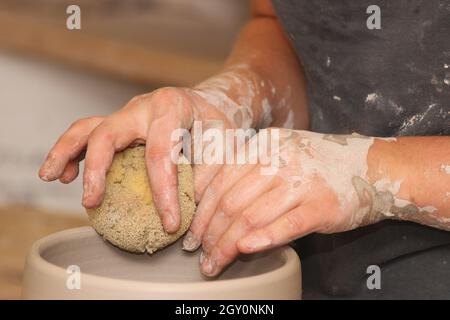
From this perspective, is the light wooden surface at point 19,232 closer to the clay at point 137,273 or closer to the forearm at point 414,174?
the clay at point 137,273

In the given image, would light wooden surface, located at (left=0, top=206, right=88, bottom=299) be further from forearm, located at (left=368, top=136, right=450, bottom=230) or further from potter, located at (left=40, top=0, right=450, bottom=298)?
forearm, located at (left=368, top=136, right=450, bottom=230)

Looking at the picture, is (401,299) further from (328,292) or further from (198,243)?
(198,243)

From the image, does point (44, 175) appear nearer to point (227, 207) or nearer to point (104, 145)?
point (104, 145)

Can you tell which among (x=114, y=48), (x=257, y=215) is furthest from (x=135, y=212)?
(x=114, y=48)

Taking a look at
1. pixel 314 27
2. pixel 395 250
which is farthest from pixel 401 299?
pixel 314 27

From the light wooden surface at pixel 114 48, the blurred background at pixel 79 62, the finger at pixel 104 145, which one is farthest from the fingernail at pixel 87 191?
the light wooden surface at pixel 114 48

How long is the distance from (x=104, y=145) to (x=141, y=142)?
0.19 ft

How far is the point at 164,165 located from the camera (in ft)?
3.01

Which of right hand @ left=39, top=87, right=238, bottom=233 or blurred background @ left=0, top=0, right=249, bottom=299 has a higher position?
right hand @ left=39, top=87, right=238, bottom=233

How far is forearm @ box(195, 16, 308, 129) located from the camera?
3.71ft

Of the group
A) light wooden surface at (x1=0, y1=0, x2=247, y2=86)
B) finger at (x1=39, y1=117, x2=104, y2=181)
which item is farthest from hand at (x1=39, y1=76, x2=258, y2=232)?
light wooden surface at (x1=0, y1=0, x2=247, y2=86)

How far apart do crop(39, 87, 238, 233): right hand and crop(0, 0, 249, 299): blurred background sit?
2.96 feet

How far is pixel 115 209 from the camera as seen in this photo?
3.02 ft

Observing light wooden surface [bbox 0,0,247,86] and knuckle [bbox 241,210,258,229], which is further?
light wooden surface [bbox 0,0,247,86]
